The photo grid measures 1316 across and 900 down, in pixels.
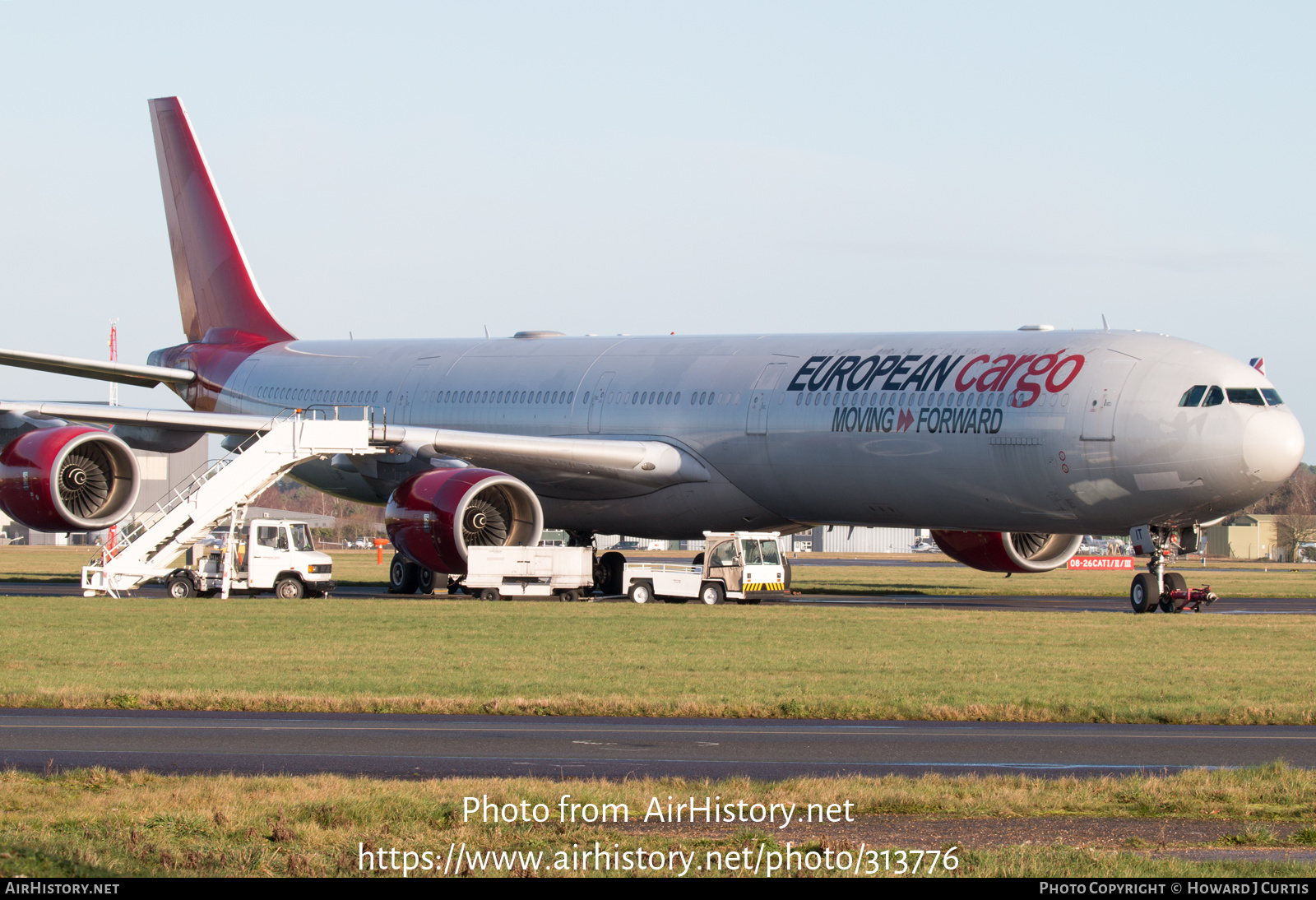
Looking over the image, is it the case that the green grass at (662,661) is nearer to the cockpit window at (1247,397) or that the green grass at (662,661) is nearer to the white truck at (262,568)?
the white truck at (262,568)

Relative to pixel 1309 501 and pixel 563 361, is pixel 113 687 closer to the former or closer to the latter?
pixel 563 361

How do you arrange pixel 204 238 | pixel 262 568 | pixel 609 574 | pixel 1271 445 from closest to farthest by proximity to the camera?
pixel 1271 445, pixel 262 568, pixel 609 574, pixel 204 238

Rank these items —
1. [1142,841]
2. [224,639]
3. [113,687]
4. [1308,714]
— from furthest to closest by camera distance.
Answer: [224,639] → [113,687] → [1308,714] → [1142,841]

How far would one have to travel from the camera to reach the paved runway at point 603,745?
10633mm

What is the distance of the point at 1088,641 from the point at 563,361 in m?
15.7

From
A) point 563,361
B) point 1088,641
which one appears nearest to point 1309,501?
point 563,361

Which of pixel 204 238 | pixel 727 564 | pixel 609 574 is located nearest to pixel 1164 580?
pixel 727 564

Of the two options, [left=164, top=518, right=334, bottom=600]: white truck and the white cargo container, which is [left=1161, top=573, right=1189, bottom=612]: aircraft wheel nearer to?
the white cargo container

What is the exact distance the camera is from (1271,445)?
24.3 m

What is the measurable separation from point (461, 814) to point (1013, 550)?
79.7 ft

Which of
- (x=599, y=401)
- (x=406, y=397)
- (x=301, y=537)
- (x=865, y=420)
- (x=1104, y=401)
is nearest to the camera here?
(x=1104, y=401)

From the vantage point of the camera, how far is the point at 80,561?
197ft

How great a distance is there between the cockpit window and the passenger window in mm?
9162

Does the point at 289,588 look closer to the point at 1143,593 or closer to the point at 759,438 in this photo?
the point at 759,438
